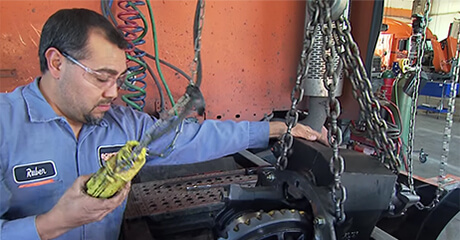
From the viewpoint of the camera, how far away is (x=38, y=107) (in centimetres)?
105

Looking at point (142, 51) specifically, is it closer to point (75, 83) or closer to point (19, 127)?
point (75, 83)

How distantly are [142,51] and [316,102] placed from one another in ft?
3.33

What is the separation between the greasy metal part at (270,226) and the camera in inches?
30.0

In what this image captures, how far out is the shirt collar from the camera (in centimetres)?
104

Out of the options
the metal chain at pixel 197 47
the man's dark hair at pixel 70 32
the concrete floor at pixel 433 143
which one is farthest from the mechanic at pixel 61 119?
the concrete floor at pixel 433 143

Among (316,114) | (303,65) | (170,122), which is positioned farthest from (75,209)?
(316,114)

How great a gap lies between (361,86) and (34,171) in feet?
3.26

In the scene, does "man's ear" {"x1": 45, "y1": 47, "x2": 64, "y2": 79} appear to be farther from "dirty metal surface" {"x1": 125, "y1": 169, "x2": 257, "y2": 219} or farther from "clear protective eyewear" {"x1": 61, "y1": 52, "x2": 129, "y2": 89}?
"dirty metal surface" {"x1": 125, "y1": 169, "x2": 257, "y2": 219}

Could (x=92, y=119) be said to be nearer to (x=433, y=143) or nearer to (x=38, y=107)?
(x=38, y=107)

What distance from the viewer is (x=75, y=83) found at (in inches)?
40.9

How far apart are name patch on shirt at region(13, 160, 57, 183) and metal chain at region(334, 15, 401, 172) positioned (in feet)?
3.07

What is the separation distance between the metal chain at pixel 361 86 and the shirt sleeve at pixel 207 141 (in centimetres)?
58

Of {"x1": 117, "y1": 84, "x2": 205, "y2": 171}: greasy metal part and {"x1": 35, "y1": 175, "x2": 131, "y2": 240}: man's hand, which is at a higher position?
{"x1": 117, "y1": 84, "x2": 205, "y2": 171}: greasy metal part

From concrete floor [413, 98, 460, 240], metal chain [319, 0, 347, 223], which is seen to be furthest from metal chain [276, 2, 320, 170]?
concrete floor [413, 98, 460, 240]
